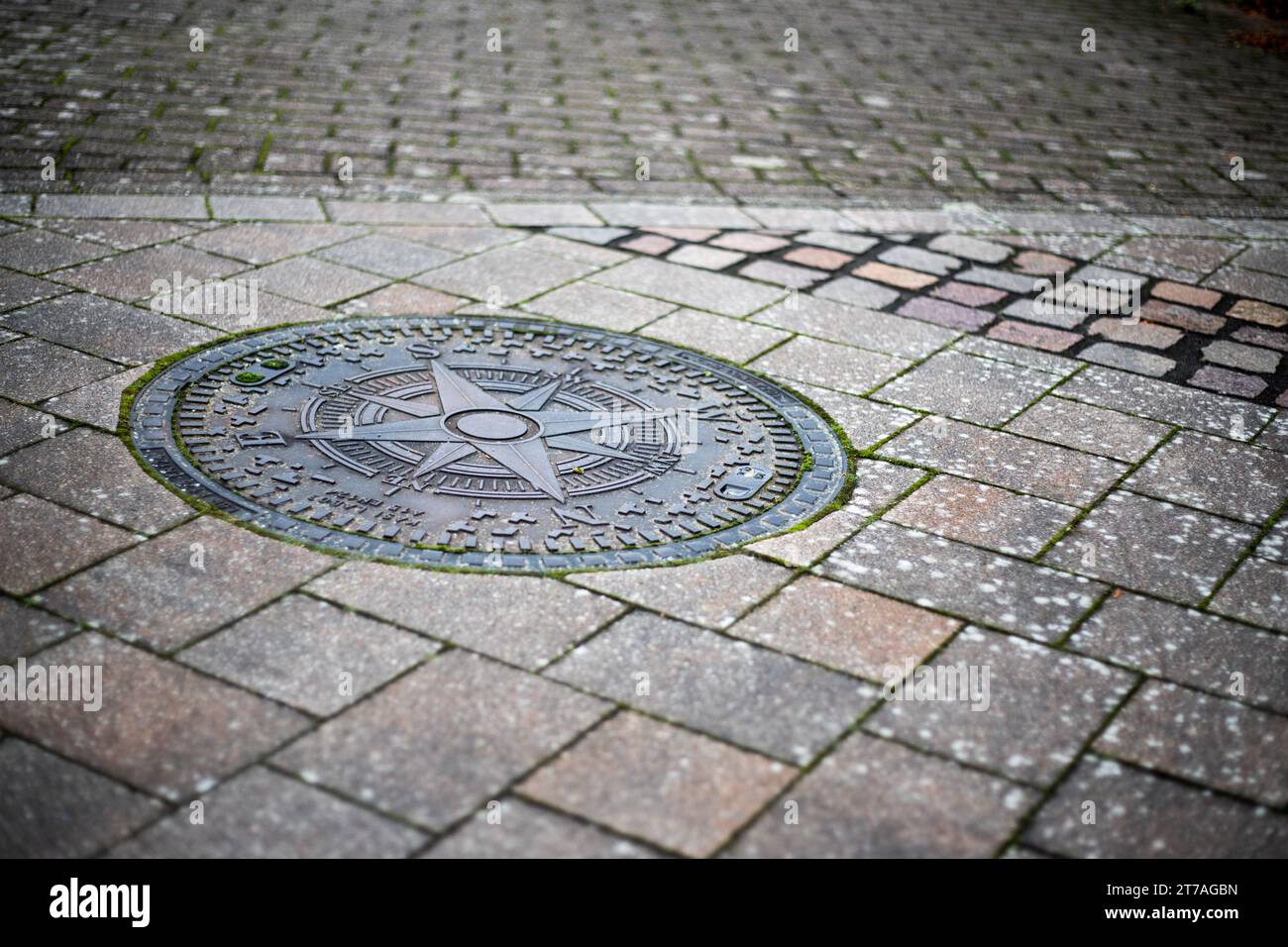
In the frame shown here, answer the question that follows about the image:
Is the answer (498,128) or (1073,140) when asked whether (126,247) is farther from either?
(1073,140)

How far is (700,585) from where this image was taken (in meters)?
3.54

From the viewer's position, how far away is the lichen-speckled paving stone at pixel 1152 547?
3.73 meters

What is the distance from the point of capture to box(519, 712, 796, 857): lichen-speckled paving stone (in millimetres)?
2672

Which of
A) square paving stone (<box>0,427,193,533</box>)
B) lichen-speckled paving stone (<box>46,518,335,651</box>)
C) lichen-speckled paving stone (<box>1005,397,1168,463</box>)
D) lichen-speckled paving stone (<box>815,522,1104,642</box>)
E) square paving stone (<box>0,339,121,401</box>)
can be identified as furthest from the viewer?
lichen-speckled paving stone (<box>1005,397,1168,463</box>)

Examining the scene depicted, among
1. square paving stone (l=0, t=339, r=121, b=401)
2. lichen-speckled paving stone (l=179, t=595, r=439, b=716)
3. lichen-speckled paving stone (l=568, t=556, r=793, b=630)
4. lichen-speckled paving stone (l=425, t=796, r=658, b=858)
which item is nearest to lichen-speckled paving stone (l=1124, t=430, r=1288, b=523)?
lichen-speckled paving stone (l=568, t=556, r=793, b=630)

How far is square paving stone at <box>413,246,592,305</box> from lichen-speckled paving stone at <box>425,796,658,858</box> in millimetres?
3141

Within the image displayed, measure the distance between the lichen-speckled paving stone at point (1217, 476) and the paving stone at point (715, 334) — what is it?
1597mm

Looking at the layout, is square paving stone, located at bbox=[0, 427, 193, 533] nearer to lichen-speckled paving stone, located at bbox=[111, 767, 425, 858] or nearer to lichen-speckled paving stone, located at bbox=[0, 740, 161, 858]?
lichen-speckled paving stone, located at bbox=[0, 740, 161, 858]

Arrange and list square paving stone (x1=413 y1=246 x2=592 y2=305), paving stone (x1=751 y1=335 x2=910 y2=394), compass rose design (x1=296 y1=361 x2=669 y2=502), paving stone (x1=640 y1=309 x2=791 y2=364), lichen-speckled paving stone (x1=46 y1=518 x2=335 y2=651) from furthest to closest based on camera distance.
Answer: square paving stone (x1=413 y1=246 x2=592 y2=305), paving stone (x1=640 y1=309 x2=791 y2=364), paving stone (x1=751 y1=335 x2=910 y2=394), compass rose design (x1=296 y1=361 x2=669 y2=502), lichen-speckled paving stone (x1=46 y1=518 x2=335 y2=651)

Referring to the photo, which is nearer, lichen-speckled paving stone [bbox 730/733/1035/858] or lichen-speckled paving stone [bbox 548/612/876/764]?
lichen-speckled paving stone [bbox 730/733/1035/858]

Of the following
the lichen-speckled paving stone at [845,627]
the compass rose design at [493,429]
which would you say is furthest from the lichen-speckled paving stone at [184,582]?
the lichen-speckled paving stone at [845,627]

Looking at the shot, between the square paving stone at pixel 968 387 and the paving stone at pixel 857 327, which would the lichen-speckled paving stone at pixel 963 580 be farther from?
the paving stone at pixel 857 327

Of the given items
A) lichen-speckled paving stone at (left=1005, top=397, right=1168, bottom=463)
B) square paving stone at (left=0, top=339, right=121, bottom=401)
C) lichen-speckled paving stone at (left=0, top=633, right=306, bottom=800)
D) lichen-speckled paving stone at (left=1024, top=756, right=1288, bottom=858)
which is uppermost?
square paving stone at (left=0, top=339, right=121, bottom=401)

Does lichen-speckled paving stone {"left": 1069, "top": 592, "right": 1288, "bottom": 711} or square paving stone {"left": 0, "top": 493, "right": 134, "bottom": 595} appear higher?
square paving stone {"left": 0, "top": 493, "right": 134, "bottom": 595}
